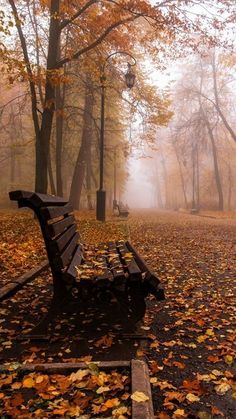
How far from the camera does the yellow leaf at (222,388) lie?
112 inches

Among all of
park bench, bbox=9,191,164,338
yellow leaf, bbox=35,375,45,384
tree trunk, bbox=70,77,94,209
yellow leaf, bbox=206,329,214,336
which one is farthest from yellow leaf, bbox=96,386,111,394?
tree trunk, bbox=70,77,94,209

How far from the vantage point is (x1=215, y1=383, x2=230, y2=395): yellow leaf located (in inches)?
112

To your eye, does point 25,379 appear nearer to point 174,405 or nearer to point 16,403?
point 16,403

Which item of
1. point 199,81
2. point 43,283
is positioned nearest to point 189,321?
point 43,283

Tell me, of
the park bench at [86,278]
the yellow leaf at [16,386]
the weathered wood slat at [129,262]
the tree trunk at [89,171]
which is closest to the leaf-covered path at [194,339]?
the park bench at [86,278]

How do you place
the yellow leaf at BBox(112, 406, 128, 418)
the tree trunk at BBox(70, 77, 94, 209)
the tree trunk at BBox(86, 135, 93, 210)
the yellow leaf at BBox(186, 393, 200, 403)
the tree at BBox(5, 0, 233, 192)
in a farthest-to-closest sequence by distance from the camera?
the tree trunk at BBox(86, 135, 93, 210)
the tree trunk at BBox(70, 77, 94, 209)
the tree at BBox(5, 0, 233, 192)
the yellow leaf at BBox(186, 393, 200, 403)
the yellow leaf at BBox(112, 406, 128, 418)

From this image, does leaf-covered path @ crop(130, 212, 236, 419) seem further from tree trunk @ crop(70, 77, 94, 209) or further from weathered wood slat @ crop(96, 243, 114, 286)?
tree trunk @ crop(70, 77, 94, 209)

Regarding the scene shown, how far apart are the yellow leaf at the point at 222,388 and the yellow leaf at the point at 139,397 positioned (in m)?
0.64

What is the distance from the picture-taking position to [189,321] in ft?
14.5

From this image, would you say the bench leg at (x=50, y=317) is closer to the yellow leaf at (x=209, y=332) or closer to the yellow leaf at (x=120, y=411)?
the yellow leaf at (x=120, y=411)

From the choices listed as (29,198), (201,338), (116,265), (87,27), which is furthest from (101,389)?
(87,27)

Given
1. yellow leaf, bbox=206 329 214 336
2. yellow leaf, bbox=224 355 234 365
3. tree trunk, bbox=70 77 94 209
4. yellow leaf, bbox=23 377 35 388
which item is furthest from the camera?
tree trunk, bbox=70 77 94 209

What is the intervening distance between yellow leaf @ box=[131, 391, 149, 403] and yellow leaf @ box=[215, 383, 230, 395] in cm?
64

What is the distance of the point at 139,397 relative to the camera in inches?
101
